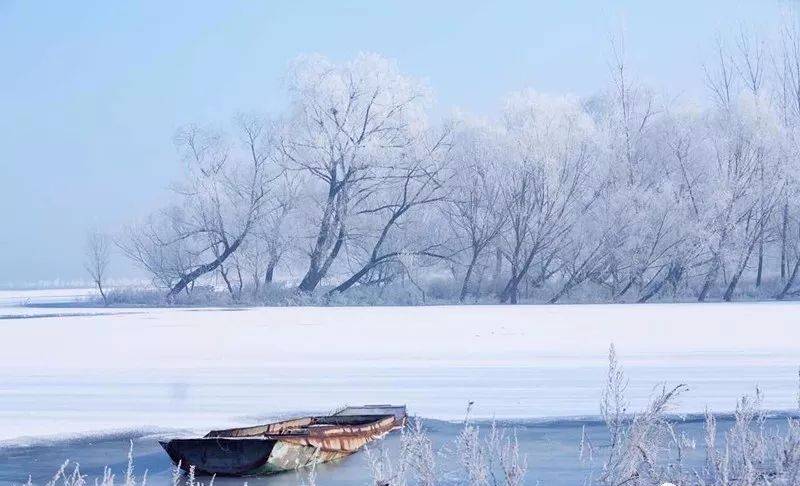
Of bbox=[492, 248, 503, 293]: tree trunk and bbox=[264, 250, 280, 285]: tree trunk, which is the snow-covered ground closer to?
bbox=[492, 248, 503, 293]: tree trunk

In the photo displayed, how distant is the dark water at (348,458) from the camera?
9.96 metres

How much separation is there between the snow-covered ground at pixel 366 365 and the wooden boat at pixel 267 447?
1.76 meters

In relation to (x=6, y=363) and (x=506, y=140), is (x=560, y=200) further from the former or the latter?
(x=6, y=363)

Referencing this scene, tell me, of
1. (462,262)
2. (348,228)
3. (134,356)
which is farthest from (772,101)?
(134,356)

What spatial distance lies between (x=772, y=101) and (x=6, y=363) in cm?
3943

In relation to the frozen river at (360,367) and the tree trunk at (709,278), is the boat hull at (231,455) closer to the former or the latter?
the frozen river at (360,367)

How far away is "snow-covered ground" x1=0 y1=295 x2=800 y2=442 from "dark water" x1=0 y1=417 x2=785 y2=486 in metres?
0.71

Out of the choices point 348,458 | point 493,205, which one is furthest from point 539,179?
point 348,458

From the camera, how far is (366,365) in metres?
19.8

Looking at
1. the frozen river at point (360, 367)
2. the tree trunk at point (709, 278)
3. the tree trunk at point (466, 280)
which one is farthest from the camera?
the tree trunk at point (466, 280)

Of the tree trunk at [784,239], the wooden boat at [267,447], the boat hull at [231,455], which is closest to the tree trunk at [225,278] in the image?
the tree trunk at [784,239]

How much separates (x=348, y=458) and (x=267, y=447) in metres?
1.32

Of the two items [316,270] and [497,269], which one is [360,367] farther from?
[497,269]

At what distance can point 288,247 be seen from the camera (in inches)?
1906
